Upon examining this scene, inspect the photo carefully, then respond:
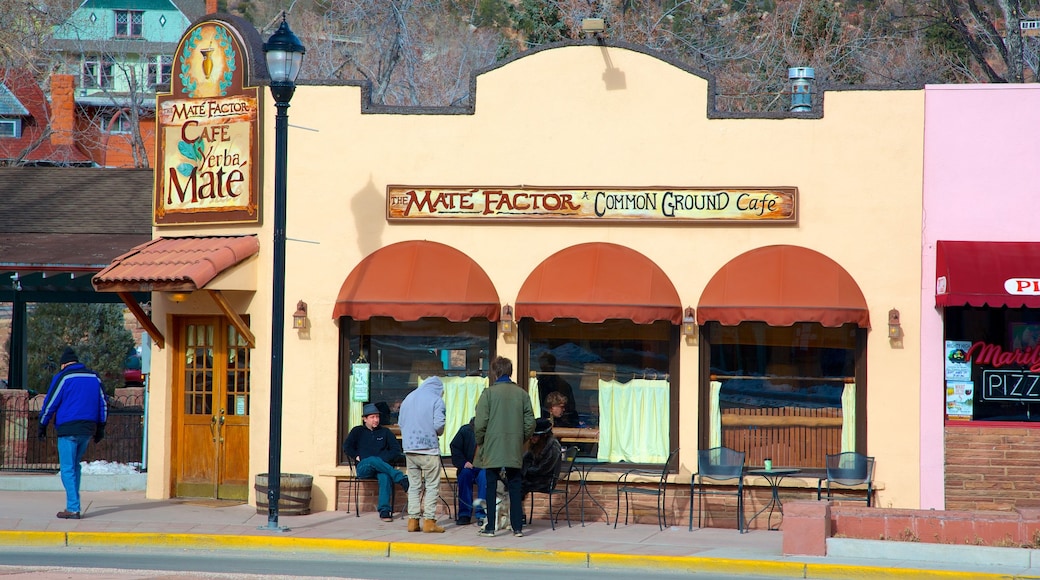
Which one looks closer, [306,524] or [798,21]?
[306,524]

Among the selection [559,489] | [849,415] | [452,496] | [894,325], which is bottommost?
[452,496]

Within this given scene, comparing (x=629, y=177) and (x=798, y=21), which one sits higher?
(x=798, y=21)

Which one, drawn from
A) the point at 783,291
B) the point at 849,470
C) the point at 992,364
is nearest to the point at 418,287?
the point at 783,291

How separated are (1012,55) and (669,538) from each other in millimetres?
18100

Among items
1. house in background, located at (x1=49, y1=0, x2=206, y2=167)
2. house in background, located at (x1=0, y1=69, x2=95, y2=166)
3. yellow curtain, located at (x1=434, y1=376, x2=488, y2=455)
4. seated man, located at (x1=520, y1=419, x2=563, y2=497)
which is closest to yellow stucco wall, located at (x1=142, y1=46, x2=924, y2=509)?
yellow curtain, located at (x1=434, y1=376, x2=488, y2=455)

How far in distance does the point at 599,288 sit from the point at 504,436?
2.26 m

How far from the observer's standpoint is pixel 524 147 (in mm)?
14125

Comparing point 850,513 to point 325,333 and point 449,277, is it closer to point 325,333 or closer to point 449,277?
point 449,277

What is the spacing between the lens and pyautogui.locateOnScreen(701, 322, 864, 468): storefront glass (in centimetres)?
1377

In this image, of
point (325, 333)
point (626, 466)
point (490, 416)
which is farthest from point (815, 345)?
point (325, 333)

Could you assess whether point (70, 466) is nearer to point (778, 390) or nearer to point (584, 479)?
point (584, 479)

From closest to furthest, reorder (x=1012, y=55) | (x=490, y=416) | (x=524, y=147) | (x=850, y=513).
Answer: (x=850, y=513) < (x=490, y=416) < (x=524, y=147) < (x=1012, y=55)

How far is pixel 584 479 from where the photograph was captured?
13.6 m

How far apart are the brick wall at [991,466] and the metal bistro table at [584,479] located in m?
3.90
